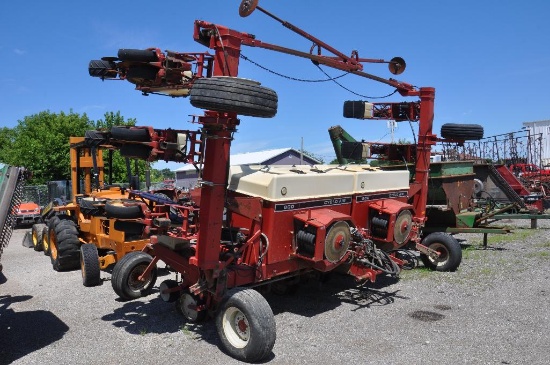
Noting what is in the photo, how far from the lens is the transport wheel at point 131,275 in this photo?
693cm

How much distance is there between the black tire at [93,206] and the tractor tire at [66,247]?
0.66 meters

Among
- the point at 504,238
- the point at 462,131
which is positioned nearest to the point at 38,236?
the point at 462,131

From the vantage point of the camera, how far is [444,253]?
30.3ft

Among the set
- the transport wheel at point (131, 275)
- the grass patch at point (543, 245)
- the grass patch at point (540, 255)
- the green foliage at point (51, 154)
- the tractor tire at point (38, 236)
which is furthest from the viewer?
the green foliage at point (51, 154)

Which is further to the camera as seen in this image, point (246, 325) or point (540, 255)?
point (540, 255)

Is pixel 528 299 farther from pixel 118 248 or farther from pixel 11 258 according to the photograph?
pixel 11 258

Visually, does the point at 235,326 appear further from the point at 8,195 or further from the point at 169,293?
the point at 8,195

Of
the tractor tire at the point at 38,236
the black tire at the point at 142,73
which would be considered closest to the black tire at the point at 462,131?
the black tire at the point at 142,73

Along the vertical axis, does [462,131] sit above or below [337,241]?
above

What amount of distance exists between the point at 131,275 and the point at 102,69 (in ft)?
9.99

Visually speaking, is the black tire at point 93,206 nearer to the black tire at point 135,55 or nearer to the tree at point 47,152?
the black tire at point 135,55

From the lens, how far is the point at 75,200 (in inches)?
422

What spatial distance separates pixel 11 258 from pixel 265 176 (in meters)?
8.89

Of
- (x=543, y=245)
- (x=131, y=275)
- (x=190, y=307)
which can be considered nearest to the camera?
(x=190, y=307)
